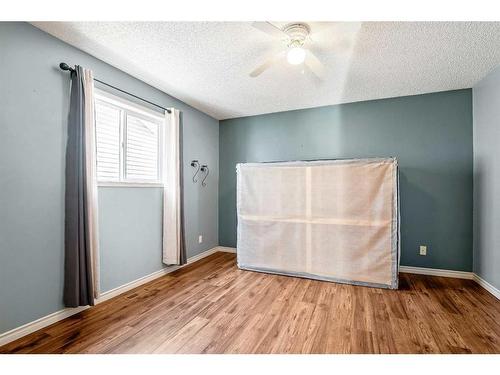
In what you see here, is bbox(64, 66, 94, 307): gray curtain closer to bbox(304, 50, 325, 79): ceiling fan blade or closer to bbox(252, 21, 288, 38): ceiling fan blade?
bbox(252, 21, 288, 38): ceiling fan blade

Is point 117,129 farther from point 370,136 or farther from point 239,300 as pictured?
point 370,136

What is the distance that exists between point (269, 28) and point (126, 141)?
1.94 meters

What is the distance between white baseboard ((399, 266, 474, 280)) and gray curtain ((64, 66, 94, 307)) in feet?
12.2

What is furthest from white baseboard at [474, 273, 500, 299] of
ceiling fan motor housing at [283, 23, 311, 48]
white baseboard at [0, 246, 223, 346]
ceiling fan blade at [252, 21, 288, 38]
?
white baseboard at [0, 246, 223, 346]

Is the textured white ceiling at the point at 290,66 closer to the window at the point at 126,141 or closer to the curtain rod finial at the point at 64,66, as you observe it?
the curtain rod finial at the point at 64,66

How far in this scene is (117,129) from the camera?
2.60 m

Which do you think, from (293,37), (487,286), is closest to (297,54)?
(293,37)

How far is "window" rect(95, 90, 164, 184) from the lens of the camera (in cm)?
245

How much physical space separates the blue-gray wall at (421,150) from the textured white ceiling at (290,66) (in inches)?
11.4

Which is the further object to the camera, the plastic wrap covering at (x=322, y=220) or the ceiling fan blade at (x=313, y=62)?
the plastic wrap covering at (x=322, y=220)

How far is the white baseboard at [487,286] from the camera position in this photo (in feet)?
8.06

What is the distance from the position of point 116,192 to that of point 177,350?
1.67 metres

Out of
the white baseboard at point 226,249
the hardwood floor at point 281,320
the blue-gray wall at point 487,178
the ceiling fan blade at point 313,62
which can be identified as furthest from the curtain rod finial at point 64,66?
the blue-gray wall at point 487,178
